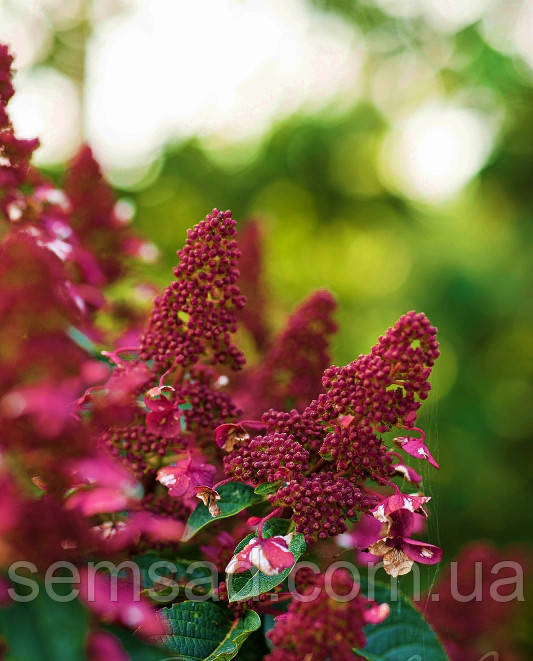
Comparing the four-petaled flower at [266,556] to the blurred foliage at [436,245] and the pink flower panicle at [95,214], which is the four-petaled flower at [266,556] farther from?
the blurred foliage at [436,245]

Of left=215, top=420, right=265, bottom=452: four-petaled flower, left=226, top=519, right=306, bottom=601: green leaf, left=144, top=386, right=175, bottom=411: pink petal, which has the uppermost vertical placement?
left=144, top=386, right=175, bottom=411: pink petal

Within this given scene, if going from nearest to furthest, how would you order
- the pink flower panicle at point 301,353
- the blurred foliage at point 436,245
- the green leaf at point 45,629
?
the green leaf at point 45,629
the pink flower panicle at point 301,353
the blurred foliage at point 436,245

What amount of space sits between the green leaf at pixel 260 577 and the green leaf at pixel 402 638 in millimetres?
129

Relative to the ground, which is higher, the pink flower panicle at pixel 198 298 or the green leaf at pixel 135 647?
the pink flower panicle at pixel 198 298

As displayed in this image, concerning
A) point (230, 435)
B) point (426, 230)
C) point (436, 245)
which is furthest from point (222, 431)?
point (426, 230)

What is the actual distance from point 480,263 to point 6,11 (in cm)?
333

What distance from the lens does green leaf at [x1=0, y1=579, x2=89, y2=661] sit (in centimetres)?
36

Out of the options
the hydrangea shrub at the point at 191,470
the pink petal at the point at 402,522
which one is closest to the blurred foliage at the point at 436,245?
the hydrangea shrub at the point at 191,470

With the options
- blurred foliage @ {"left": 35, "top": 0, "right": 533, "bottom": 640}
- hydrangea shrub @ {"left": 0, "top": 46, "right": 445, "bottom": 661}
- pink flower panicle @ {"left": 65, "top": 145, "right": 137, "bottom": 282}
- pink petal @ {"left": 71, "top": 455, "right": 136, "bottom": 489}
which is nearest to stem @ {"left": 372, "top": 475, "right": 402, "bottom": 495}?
hydrangea shrub @ {"left": 0, "top": 46, "right": 445, "bottom": 661}

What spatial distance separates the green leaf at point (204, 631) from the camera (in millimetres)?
508

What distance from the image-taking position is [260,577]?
1.70ft

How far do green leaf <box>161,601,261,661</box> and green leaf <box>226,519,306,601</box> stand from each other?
3cm

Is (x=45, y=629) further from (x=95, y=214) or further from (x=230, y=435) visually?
(x=95, y=214)

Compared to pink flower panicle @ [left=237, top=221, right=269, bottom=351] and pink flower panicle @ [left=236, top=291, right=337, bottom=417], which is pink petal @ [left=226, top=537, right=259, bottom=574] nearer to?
pink flower panicle @ [left=236, top=291, right=337, bottom=417]
